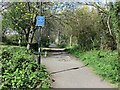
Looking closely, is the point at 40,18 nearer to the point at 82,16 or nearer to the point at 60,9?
the point at 60,9

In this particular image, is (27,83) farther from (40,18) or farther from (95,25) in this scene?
(95,25)

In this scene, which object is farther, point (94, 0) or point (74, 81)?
point (94, 0)

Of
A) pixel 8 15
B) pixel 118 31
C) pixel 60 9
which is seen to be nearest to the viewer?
pixel 118 31

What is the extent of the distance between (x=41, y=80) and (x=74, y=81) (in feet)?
13.2

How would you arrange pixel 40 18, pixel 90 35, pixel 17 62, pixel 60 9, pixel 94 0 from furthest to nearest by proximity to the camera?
pixel 90 35
pixel 60 9
pixel 94 0
pixel 40 18
pixel 17 62

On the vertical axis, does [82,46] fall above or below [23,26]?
below

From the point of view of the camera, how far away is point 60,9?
26562 millimetres

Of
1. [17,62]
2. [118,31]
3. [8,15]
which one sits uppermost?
[8,15]

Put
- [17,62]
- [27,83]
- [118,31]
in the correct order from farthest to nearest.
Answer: [118,31], [17,62], [27,83]

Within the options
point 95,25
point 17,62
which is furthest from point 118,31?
point 95,25

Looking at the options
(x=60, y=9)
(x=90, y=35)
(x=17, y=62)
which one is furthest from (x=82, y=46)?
(x=17, y=62)

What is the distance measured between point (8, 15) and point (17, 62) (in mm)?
18753

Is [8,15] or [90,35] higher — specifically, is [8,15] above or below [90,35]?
above

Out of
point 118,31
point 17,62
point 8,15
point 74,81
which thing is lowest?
point 74,81
